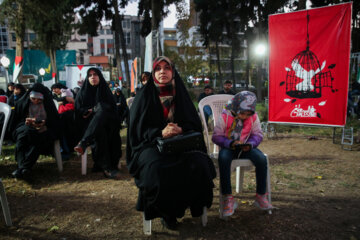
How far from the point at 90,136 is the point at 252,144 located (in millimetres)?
2439

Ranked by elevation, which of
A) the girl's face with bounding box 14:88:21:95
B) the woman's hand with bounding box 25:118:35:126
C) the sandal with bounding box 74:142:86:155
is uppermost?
the girl's face with bounding box 14:88:21:95

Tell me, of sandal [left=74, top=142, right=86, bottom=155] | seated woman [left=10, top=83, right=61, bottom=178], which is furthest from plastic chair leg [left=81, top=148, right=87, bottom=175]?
seated woman [left=10, top=83, right=61, bottom=178]

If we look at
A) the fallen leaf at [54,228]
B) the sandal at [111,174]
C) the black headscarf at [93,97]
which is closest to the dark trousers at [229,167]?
the fallen leaf at [54,228]

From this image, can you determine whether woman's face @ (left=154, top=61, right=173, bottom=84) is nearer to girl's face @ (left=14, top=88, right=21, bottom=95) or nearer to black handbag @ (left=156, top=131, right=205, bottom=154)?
black handbag @ (left=156, top=131, right=205, bottom=154)

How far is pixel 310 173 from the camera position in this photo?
3752mm

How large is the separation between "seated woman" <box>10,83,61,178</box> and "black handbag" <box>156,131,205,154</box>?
100 inches

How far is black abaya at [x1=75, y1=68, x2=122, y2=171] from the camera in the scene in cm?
388

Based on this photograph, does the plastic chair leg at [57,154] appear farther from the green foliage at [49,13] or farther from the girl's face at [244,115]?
the green foliage at [49,13]

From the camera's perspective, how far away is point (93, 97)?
4.23m

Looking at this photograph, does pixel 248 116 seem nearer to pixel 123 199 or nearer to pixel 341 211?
pixel 341 211

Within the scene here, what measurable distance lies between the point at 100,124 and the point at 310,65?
13.5 feet

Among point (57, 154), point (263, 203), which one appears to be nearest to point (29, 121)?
point (57, 154)

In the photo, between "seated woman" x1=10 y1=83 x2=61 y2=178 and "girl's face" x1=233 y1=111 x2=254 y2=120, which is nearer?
"girl's face" x1=233 y1=111 x2=254 y2=120

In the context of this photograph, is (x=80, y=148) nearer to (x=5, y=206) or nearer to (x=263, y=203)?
(x=5, y=206)
